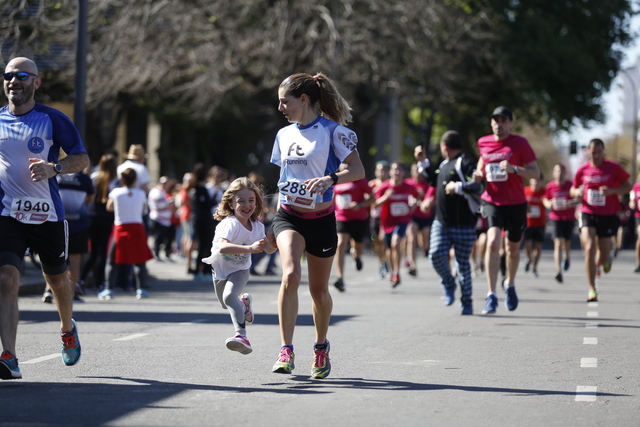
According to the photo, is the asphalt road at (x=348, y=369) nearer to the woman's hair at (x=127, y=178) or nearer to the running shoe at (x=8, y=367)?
the running shoe at (x=8, y=367)

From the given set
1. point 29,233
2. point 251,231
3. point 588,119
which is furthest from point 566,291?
point 588,119

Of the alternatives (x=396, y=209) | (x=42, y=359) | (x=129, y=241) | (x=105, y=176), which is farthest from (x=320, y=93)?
(x=396, y=209)

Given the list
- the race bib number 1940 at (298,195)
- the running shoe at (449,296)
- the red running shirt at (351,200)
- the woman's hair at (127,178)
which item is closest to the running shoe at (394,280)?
the red running shirt at (351,200)

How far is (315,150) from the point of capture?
6902 mm

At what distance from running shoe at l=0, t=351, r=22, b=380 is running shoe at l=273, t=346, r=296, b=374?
158 cm

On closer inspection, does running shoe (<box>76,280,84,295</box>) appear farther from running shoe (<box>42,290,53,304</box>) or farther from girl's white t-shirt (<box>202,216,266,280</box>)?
girl's white t-shirt (<box>202,216,266,280</box>)

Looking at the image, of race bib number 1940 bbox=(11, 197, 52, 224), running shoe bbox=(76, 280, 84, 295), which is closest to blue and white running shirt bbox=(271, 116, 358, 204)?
race bib number 1940 bbox=(11, 197, 52, 224)

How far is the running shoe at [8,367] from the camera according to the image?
21.7 feet

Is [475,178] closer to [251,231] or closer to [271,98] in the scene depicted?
[251,231]

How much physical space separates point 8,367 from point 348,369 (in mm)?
2251

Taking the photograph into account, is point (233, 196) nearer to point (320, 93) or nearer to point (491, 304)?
point (320, 93)

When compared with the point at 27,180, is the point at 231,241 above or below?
below

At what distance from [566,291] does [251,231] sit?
9.16m

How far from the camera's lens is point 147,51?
27.3 metres
